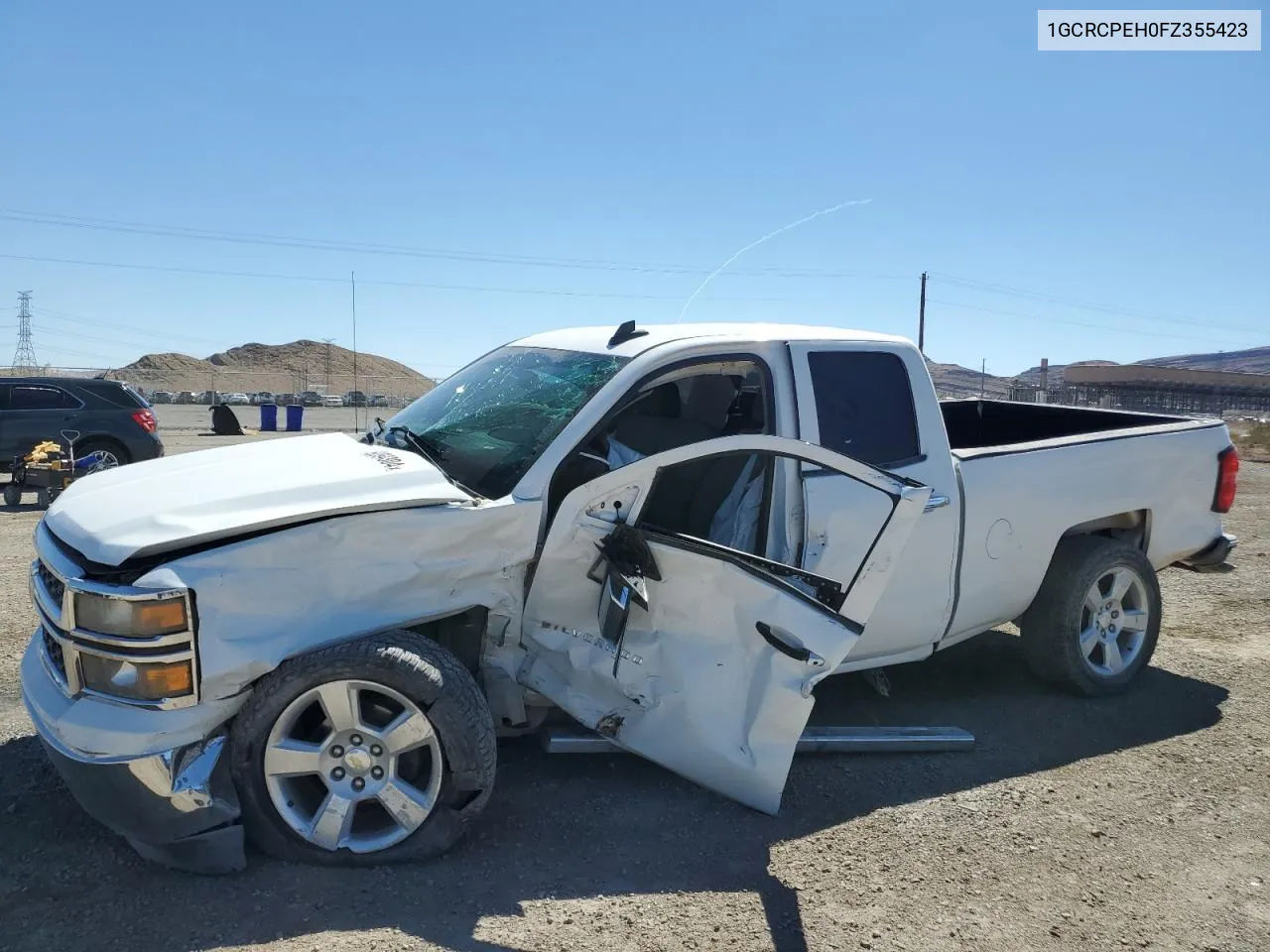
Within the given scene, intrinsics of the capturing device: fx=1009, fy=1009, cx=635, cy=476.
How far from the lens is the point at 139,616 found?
307cm

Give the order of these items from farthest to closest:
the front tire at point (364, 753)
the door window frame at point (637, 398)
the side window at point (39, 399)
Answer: the side window at point (39, 399) < the door window frame at point (637, 398) < the front tire at point (364, 753)

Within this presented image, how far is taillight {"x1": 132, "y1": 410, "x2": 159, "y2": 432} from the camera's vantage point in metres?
13.7

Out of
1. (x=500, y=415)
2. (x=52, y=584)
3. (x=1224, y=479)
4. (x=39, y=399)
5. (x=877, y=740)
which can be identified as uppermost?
(x=39, y=399)

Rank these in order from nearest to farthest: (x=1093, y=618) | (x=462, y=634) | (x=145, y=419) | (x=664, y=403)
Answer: (x=462, y=634), (x=664, y=403), (x=1093, y=618), (x=145, y=419)

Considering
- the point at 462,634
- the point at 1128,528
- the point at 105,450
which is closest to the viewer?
the point at 462,634

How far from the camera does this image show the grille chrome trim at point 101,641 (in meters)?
3.07

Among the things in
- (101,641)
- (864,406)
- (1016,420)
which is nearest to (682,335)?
(864,406)

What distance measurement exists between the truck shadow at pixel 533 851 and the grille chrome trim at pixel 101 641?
2.11 feet

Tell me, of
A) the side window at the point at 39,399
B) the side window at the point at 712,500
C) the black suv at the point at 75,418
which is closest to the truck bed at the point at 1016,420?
the side window at the point at 712,500

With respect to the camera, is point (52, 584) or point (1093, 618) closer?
point (52, 584)

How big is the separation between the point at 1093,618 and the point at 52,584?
16.1 ft

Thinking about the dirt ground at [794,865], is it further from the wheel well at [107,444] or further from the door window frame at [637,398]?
the wheel well at [107,444]

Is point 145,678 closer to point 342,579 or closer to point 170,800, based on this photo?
point 170,800

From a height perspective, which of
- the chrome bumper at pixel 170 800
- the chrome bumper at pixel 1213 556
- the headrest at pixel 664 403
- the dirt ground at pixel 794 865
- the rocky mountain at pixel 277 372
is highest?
the rocky mountain at pixel 277 372
